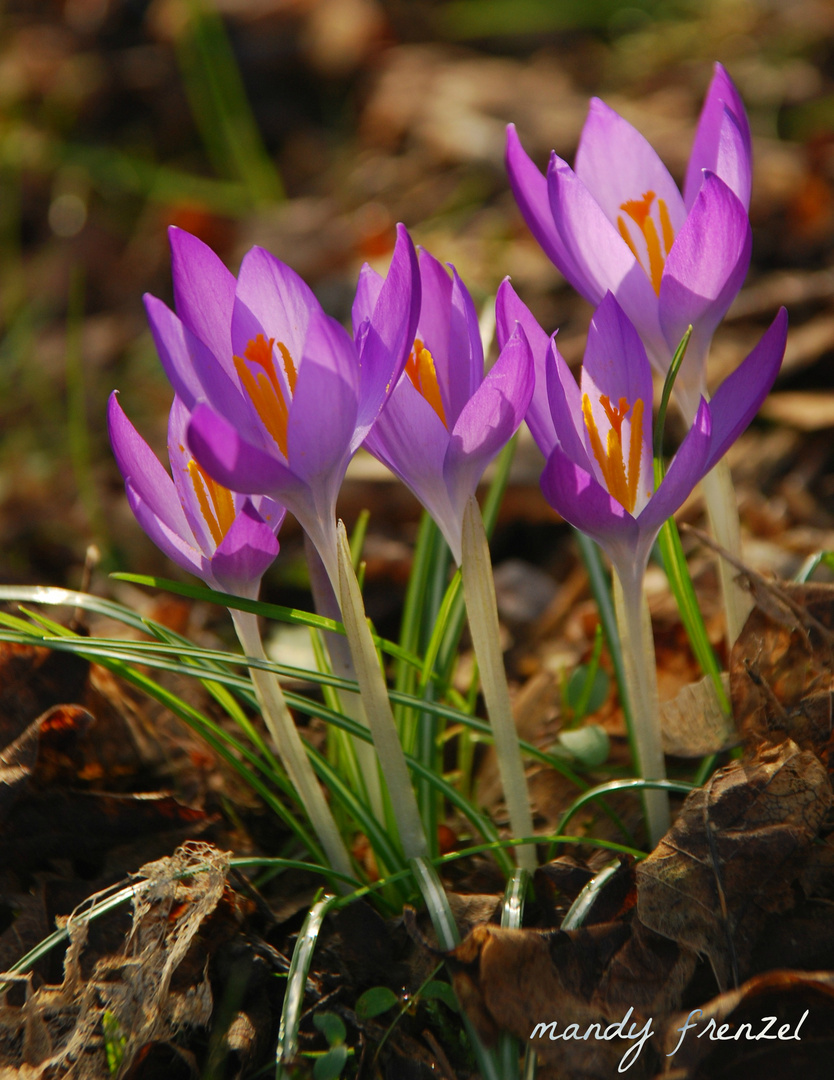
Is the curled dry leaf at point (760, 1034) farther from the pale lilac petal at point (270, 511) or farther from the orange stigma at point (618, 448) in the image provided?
the pale lilac petal at point (270, 511)

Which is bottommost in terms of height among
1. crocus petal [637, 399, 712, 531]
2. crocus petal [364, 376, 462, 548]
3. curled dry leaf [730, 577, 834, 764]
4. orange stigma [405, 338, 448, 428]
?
curled dry leaf [730, 577, 834, 764]

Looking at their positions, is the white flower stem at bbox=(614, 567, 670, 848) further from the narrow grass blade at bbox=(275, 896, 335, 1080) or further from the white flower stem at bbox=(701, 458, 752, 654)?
the narrow grass blade at bbox=(275, 896, 335, 1080)

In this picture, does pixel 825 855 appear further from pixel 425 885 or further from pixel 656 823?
pixel 425 885

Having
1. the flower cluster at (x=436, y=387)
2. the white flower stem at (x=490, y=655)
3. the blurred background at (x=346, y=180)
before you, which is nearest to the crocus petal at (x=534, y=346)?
the flower cluster at (x=436, y=387)

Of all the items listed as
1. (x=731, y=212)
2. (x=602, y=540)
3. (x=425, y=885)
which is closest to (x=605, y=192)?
(x=731, y=212)

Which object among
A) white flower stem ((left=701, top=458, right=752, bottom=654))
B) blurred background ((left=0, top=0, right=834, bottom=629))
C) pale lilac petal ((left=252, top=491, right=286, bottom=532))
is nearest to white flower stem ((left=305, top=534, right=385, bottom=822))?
pale lilac petal ((left=252, top=491, right=286, bottom=532))
